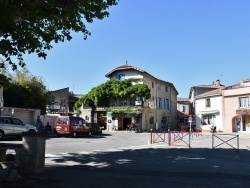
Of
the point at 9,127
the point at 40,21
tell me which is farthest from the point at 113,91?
the point at 40,21

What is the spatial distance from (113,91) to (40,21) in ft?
128

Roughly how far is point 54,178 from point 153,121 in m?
45.1

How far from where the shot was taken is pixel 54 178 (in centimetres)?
934

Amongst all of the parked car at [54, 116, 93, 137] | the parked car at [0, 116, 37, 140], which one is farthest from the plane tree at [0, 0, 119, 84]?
the parked car at [54, 116, 93, 137]

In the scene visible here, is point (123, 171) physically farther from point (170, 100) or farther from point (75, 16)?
point (170, 100)

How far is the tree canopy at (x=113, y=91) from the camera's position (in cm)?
5000

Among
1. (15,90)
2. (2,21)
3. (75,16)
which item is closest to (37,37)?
(75,16)

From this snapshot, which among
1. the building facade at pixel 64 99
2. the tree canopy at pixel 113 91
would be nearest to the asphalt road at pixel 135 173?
the tree canopy at pixel 113 91

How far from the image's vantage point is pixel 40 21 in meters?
12.4

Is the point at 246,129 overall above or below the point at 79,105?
below

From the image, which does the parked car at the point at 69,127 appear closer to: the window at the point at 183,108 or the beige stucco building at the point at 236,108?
the beige stucco building at the point at 236,108

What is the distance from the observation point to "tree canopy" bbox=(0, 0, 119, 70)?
408 inches

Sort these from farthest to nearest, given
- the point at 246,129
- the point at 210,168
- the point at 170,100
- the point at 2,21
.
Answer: the point at 170,100
the point at 246,129
the point at 210,168
the point at 2,21

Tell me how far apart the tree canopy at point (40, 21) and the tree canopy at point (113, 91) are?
36.8 meters
